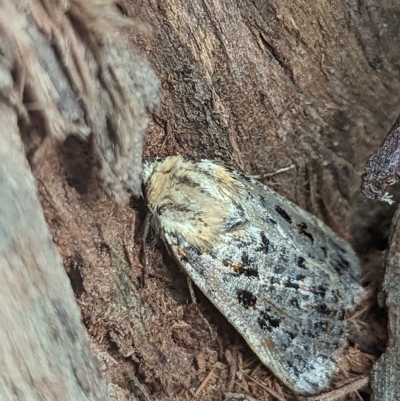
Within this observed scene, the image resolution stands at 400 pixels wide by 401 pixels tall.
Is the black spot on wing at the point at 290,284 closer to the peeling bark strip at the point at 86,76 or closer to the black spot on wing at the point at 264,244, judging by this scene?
the black spot on wing at the point at 264,244

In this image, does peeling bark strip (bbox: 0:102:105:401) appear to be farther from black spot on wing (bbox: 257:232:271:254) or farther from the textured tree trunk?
black spot on wing (bbox: 257:232:271:254)

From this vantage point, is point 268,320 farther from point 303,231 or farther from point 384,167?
point 384,167

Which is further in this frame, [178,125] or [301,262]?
[301,262]

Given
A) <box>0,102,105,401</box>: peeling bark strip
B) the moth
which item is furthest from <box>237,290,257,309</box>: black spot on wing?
<box>0,102,105,401</box>: peeling bark strip

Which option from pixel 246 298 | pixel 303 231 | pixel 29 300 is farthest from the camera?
pixel 303 231

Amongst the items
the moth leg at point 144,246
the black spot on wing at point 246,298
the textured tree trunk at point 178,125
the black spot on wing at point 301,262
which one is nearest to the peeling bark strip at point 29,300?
the textured tree trunk at point 178,125

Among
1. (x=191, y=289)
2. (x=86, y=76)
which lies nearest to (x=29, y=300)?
(x=86, y=76)

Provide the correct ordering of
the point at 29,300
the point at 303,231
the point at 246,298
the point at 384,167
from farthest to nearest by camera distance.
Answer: the point at 303,231, the point at 246,298, the point at 384,167, the point at 29,300

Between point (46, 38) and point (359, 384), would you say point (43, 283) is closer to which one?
point (46, 38)
